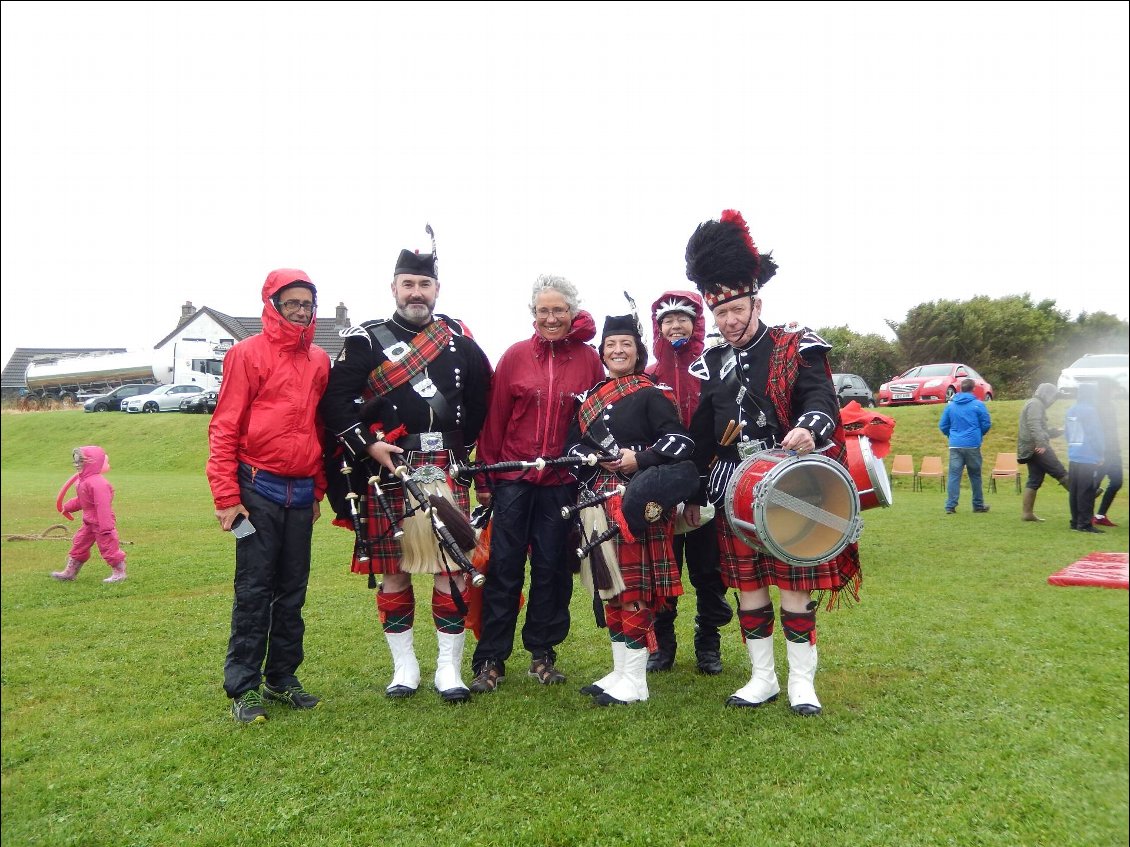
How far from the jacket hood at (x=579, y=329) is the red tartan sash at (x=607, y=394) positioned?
0.39 meters

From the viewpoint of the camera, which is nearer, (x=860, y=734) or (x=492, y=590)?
(x=860, y=734)

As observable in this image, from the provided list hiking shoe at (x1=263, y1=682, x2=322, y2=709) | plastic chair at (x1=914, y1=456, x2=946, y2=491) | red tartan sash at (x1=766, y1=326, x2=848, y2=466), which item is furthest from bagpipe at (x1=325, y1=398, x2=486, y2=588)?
plastic chair at (x1=914, y1=456, x2=946, y2=491)

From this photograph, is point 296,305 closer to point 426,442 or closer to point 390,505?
point 426,442

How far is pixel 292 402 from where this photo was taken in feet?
11.7

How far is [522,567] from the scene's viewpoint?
4168 millimetres

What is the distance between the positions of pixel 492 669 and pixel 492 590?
403 millimetres

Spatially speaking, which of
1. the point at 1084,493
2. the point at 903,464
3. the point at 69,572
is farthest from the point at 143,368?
the point at 903,464

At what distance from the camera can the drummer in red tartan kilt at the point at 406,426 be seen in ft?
12.3

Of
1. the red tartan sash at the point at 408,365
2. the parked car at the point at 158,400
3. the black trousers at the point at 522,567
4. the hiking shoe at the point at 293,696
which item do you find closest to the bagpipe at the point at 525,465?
the black trousers at the point at 522,567

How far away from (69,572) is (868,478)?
6.48m

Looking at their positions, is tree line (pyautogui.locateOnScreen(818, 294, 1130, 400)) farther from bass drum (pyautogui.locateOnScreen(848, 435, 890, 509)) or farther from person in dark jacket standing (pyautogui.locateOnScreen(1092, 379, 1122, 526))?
bass drum (pyautogui.locateOnScreen(848, 435, 890, 509))

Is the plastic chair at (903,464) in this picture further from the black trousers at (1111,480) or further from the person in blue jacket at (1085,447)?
the black trousers at (1111,480)

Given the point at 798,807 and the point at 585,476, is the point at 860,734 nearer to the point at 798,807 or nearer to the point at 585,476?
the point at 798,807

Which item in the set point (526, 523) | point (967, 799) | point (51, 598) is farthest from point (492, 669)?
point (51, 598)
